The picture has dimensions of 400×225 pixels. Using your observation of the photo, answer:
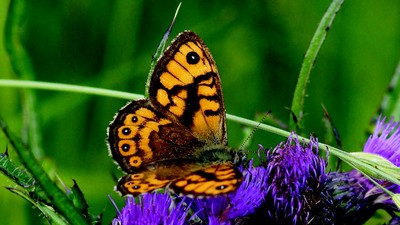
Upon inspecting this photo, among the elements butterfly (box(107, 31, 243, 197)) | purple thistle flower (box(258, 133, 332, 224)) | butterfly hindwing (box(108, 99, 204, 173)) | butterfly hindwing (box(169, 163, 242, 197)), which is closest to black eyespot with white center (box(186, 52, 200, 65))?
butterfly (box(107, 31, 243, 197))

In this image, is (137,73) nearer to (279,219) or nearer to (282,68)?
(282,68)

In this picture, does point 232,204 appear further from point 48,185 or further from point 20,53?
point 20,53

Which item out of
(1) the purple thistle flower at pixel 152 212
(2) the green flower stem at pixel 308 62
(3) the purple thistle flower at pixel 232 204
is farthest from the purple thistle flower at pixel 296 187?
(1) the purple thistle flower at pixel 152 212

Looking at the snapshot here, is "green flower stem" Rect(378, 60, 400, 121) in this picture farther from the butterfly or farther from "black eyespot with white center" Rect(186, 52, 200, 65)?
"black eyespot with white center" Rect(186, 52, 200, 65)

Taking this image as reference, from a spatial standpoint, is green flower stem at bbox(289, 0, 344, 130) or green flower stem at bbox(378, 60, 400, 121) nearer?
green flower stem at bbox(289, 0, 344, 130)

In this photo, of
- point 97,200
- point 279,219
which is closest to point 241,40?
point 97,200

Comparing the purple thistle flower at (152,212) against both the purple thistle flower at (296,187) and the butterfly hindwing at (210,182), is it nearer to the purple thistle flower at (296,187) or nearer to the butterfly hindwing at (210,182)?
the butterfly hindwing at (210,182)
